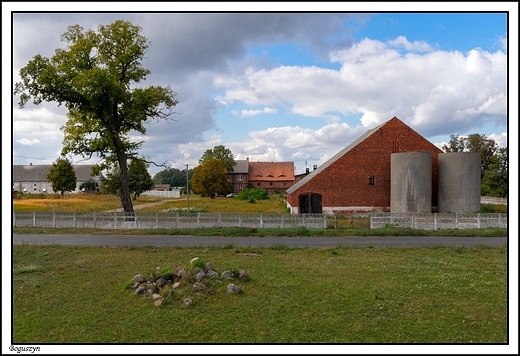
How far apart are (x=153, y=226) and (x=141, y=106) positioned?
799 cm

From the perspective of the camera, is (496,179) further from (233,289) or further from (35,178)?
(35,178)

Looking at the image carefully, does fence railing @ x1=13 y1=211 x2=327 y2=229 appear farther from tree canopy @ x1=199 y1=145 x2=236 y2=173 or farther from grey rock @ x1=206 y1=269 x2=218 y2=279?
tree canopy @ x1=199 y1=145 x2=236 y2=173

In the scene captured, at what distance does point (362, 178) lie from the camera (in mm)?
31297

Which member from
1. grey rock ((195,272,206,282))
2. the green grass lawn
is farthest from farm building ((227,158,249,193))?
grey rock ((195,272,206,282))

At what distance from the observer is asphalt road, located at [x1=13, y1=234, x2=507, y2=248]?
57.0 feet

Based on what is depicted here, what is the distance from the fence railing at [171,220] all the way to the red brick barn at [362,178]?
25.0 ft

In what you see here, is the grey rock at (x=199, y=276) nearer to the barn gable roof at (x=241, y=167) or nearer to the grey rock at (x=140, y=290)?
the grey rock at (x=140, y=290)

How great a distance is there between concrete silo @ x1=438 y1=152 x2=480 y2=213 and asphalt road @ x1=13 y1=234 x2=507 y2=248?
10.7 metres

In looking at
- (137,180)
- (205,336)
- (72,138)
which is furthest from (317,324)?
(137,180)

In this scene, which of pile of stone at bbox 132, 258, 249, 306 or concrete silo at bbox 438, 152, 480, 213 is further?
concrete silo at bbox 438, 152, 480, 213

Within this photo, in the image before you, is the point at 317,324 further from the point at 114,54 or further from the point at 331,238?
the point at 114,54

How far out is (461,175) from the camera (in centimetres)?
2930

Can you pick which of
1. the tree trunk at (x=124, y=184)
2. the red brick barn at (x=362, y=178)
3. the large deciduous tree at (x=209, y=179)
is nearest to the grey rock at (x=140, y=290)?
the tree trunk at (x=124, y=184)

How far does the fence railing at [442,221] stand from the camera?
22.0m
